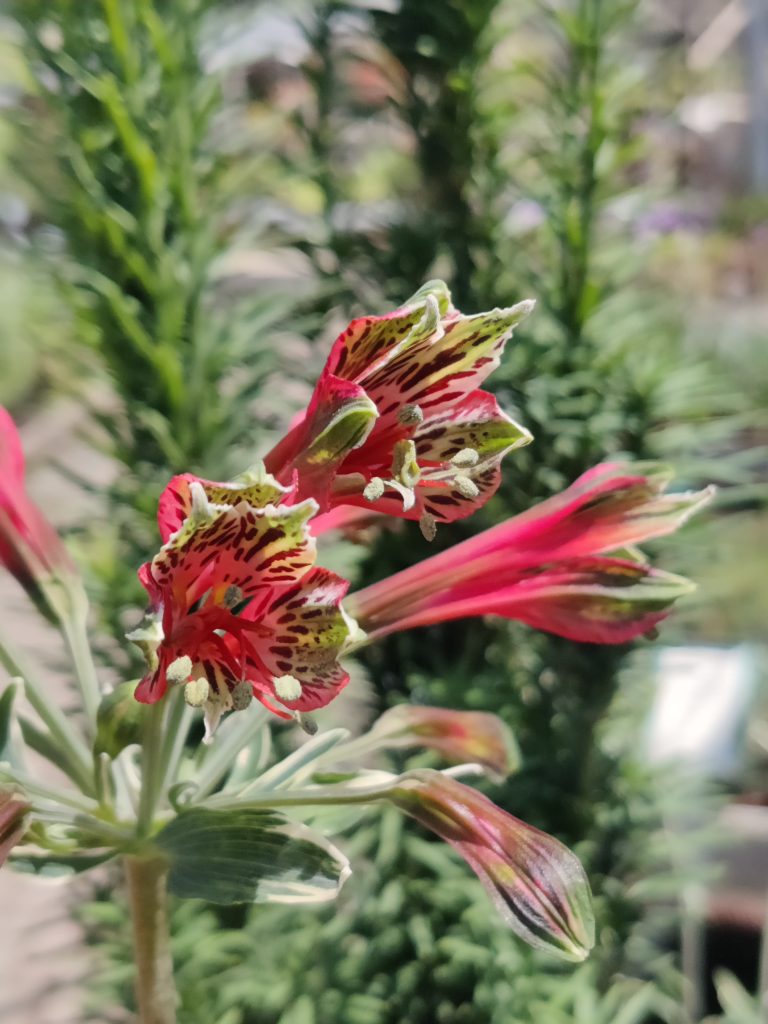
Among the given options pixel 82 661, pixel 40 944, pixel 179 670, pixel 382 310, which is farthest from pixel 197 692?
pixel 40 944

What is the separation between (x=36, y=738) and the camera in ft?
1.12

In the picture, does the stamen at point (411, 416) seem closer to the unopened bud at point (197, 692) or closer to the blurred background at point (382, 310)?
the unopened bud at point (197, 692)

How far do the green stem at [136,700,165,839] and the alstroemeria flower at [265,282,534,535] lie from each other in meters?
0.08

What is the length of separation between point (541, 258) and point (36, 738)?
0.48 meters

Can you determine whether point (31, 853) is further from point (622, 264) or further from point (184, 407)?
point (622, 264)

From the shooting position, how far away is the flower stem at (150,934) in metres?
0.32

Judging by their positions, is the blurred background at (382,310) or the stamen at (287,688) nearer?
the stamen at (287,688)

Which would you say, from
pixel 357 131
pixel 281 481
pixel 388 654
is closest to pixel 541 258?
pixel 357 131

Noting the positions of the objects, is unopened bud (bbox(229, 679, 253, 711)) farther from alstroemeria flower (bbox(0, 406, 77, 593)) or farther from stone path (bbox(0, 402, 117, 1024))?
stone path (bbox(0, 402, 117, 1024))

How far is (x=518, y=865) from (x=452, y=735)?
→ 0.11 meters

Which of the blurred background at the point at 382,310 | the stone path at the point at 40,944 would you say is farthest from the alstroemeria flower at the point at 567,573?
the stone path at the point at 40,944

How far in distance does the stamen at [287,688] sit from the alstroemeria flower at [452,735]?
0.41 ft

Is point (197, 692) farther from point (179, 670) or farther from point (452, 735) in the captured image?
point (452, 735)

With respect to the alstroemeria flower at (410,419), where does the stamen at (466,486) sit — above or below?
below
